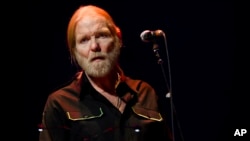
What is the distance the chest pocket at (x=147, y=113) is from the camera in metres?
2.40

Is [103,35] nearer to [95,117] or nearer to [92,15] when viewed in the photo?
[92,15]

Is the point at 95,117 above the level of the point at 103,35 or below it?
below

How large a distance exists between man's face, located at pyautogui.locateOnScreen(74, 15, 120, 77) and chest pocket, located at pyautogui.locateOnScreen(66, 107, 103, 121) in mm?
209

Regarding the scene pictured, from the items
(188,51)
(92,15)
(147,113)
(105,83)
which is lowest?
(147,113)

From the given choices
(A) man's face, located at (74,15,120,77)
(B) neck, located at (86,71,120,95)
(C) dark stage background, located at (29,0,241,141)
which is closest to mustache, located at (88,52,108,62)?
(A) man's face, located at (74,15,120,77)

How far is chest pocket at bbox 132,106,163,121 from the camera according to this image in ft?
7.88

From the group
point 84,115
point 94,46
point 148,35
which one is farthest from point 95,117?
point 148,35

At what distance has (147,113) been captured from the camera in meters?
2.44

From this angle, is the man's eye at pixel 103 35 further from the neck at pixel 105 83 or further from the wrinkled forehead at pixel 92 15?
the neck at pixel 105 83

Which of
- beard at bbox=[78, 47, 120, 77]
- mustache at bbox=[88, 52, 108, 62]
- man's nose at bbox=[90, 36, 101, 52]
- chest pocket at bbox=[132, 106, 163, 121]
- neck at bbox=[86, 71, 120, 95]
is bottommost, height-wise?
chest pocket at bbox=[132, 106, 163, 121]

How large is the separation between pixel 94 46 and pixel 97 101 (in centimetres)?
31

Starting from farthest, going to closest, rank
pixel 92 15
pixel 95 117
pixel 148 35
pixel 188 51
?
pixel 188 51 < pixel 92 15 < pixel 95 117 < pixel 148 35

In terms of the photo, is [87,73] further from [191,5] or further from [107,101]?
[191,5]

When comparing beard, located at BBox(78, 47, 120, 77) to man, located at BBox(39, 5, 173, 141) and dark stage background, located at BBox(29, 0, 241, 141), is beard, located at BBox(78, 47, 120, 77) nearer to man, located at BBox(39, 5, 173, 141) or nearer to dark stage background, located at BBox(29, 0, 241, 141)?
man, located at BBox(39, 5, 173, 141)
